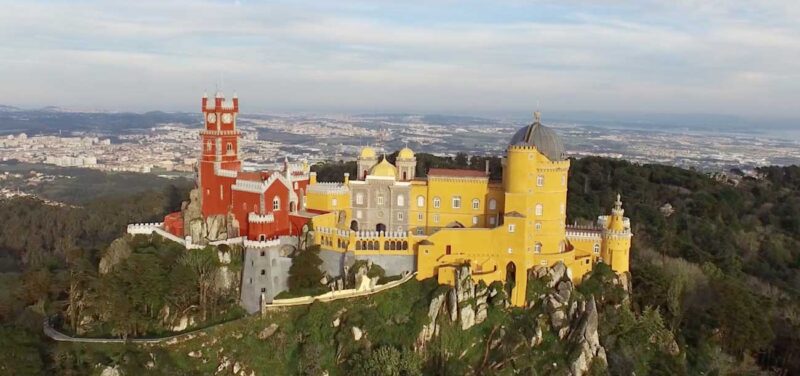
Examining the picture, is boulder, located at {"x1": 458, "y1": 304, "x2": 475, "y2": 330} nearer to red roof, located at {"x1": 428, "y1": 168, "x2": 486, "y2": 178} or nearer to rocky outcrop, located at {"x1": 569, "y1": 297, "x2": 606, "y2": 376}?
rocky outcrop, located at {"x1": 569, "y1": 297, "x2": 606, "y2": 376}

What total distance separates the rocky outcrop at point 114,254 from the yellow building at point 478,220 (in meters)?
11.2

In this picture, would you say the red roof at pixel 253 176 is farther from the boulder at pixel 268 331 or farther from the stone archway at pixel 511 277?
the stone archway at pixel 511 277

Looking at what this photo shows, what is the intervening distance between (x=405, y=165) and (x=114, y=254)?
1845cm

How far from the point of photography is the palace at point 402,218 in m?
38.6

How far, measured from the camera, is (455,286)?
123 ft

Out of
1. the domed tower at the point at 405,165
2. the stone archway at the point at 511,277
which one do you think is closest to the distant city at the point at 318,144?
the domed tower at the point at 405,165

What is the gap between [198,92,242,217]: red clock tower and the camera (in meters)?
44.2

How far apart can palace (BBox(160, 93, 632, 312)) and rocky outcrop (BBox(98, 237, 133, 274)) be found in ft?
11.4

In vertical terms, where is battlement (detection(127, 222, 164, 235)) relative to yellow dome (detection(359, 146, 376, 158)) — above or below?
below

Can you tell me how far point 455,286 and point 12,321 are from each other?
25437mm

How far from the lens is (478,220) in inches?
1655

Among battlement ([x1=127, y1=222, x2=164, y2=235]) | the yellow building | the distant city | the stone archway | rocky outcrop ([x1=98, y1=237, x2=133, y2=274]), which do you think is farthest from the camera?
the distant city

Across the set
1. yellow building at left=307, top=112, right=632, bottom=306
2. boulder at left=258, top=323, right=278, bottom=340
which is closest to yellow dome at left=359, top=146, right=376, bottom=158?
yellow building at left=307, top=112, right=632, bottom=306

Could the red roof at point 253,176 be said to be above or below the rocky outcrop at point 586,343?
above
